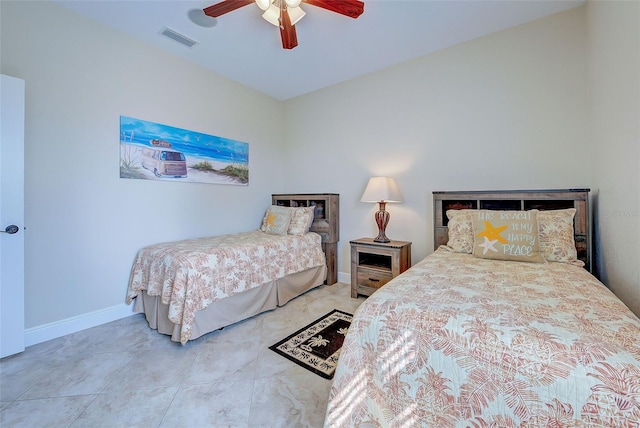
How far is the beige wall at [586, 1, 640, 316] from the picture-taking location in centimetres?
133

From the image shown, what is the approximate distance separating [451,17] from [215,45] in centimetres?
220

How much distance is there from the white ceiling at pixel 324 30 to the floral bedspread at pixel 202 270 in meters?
1.97

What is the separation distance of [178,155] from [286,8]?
5.95 ft

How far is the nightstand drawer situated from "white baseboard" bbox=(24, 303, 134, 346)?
2.28 m

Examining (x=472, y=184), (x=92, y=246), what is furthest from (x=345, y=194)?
(x=92, y=246)

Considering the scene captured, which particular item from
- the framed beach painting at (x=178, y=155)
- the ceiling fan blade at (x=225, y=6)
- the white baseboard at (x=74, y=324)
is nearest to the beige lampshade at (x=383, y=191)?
the framed beach painting at (x=178, y=155)

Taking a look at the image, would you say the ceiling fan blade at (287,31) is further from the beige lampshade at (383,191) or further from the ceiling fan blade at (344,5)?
the beige lampshade at (383,191)

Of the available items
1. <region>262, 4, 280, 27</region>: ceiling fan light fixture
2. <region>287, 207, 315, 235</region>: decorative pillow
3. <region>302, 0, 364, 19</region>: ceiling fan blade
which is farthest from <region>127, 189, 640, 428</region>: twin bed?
<region>262, 4, 280, 27</region>: ceiling fan light fixture

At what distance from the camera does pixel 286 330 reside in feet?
7.20

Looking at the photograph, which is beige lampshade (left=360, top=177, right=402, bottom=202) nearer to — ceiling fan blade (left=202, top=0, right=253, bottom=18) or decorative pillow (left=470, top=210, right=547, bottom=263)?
decorative pillow (left=470, top=210, right=547, bottom=263)

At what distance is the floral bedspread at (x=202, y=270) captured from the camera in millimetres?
1918

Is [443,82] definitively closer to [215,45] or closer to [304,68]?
[304,68]

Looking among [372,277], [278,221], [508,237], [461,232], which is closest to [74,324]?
[278,221]

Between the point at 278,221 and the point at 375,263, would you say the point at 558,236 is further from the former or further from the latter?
the point at 278,221
